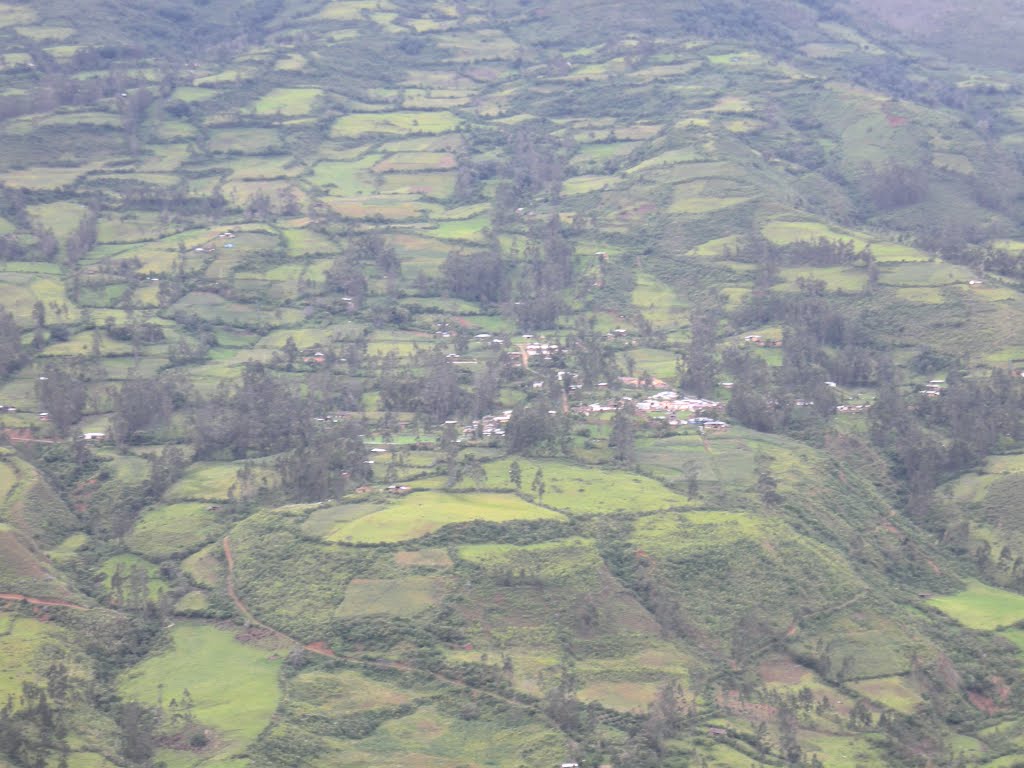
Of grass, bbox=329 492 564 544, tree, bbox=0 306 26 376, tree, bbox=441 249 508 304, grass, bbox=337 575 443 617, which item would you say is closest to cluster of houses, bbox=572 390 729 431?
A: grass, bbox=329 492 564 544

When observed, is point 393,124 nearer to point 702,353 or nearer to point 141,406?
point 702,353

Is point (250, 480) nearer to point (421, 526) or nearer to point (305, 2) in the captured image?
point (421, 526)

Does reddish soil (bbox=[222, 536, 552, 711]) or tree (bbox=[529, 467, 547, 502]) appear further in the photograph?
tree (bbox=[529, 467, 547, 502])

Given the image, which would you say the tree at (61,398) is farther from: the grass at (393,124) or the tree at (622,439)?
the grass at (393,124)

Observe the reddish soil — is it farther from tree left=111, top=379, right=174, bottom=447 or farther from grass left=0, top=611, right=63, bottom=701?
tree left=111, top=379, right=174, bottom=447

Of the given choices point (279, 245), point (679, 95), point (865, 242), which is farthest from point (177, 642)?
point (679, 95)

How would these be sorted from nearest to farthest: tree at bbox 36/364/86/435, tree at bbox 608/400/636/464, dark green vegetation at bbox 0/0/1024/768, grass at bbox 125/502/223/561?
1. dark green vegetation at bbox 0/0/1024/768
2. grass at bbox 125/502/223/561
3. tree at bbox 608/400/636/464
4. tree at bbox 36/364/86/435

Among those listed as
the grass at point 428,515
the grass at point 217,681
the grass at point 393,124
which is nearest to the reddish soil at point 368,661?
the grass at point 217,681
